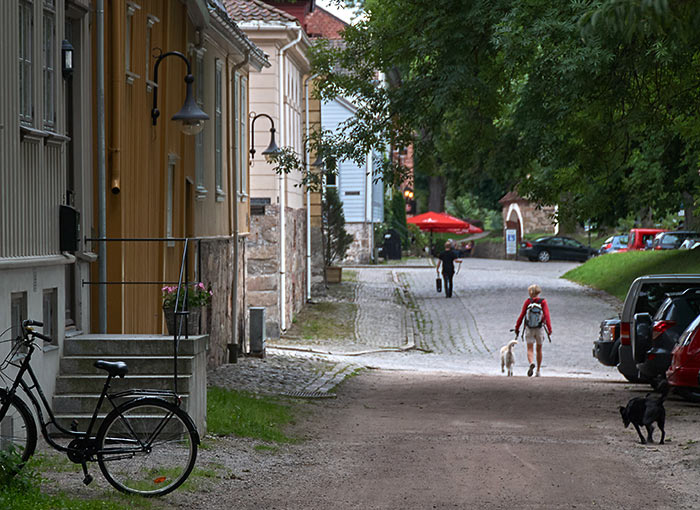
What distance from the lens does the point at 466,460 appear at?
10758mm

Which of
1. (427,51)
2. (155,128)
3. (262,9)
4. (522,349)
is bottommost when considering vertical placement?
(522,349)

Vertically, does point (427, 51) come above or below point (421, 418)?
above

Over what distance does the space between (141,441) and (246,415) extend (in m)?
4.90

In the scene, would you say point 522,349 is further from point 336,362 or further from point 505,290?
point 505,290

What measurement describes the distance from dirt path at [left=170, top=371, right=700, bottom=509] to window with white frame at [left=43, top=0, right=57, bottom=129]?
134 inches

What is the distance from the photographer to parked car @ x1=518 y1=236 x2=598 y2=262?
62531 mm

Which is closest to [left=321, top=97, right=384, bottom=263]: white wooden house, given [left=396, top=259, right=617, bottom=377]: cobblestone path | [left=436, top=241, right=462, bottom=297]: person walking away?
[left=396, top=259, right=617, bottom=377]: cobblestone path

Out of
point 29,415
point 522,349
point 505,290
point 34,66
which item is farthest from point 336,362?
point 505,290

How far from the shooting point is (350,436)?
13070 millimetres

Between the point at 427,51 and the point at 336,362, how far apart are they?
780 centimetres

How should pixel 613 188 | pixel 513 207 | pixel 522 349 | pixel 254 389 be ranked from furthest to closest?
pixel 513 207
pixel 613 188
pixel 522 349
pixel 254 389

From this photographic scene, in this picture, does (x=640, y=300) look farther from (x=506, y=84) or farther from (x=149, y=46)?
(x=149, y=46)

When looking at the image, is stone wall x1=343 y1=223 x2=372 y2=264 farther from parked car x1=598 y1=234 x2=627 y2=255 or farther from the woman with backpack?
the woman with backpack

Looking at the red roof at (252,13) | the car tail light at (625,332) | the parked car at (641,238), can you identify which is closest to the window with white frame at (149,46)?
the car tail light at (625,332)
